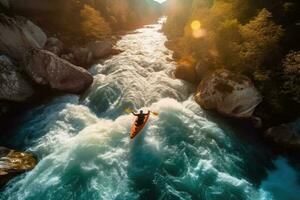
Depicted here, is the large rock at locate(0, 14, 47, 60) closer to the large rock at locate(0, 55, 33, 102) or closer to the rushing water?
the large rock at locate(0, 55, 33, 102)

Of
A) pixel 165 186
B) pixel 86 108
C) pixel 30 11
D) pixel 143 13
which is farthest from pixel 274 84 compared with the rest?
pixel 143 13

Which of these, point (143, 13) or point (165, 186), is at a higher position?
point (143, 13)

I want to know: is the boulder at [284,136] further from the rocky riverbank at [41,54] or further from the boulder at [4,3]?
the boulder at [4,3]

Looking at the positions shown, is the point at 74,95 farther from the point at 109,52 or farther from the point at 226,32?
the point at 226,32

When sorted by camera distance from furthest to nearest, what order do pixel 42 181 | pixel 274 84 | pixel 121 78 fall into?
pixel 121 78, pixel 274 84, pixel 42 181

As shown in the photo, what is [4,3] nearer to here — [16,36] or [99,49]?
[16,36]

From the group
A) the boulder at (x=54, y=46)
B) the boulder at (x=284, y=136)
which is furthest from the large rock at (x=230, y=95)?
the boulder at (x=54, y=46)
